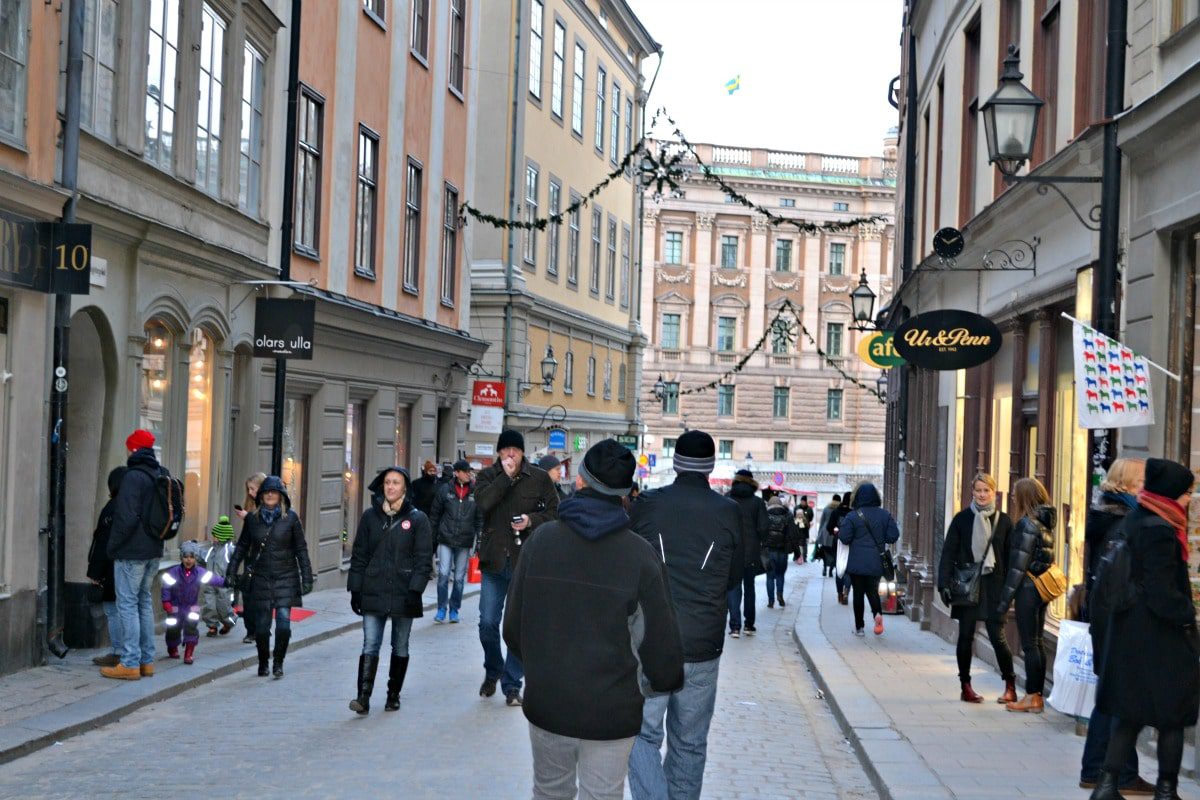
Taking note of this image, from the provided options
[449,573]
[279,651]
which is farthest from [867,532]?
[279,651]

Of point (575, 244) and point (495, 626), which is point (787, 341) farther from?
point (495, 626)

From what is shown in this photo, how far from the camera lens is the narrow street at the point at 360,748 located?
27.7 feet

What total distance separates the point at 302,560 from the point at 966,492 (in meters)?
9.00

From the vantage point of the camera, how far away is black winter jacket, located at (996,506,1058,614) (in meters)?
11.1

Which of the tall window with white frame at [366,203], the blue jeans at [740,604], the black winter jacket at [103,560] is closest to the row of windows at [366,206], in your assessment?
the tall window with white frame at [366,203]

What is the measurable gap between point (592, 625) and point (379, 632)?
5.58 metres

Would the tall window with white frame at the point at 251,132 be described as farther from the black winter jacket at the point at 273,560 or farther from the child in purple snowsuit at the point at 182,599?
the black winter jacket at the point at 273,560

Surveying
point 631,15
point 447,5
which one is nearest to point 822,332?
point 631,15

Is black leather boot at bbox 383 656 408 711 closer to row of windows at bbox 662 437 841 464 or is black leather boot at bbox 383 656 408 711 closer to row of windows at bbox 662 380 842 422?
row of windows at bbox 662 437 841 464

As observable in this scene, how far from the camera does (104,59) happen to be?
14.1 metres

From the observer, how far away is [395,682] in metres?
11.0

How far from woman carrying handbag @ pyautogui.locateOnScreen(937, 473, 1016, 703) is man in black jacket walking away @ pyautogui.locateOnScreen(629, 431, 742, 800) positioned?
5.03 m

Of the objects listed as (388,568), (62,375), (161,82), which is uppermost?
(161,82)

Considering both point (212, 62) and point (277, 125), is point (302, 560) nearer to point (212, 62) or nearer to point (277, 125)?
point (212, 62)
